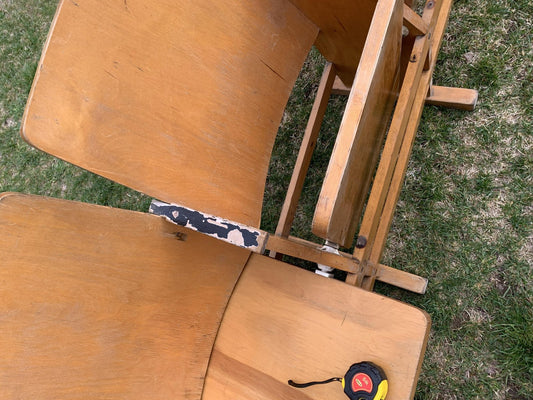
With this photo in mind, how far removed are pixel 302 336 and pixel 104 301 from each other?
523 millimetres

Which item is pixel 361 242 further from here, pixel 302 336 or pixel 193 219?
pixel 193 219

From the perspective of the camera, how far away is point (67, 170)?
2.40 meters

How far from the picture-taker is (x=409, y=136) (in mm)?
1405

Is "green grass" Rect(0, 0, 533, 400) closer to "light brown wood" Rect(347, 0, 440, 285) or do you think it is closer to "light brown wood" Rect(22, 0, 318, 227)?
"light brown wood" Rect(347, 0, 440, 285)

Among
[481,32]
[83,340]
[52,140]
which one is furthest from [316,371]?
[481,32]

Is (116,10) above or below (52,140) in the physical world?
above

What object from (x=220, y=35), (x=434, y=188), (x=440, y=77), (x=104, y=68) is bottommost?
(x=104, y=68)

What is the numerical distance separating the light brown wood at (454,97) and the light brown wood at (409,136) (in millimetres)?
386

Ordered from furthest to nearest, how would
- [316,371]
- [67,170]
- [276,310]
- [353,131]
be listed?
[67,170] < [276,310] < [316,371] < [353,131]

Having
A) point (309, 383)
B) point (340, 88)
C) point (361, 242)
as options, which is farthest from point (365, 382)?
point (340, 88)

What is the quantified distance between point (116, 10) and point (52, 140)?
0.32 m

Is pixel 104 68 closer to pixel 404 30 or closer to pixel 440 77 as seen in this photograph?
pixel 404 30

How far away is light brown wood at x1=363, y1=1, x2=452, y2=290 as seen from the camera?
136 cm

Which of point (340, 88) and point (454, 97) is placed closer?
point (454, 97)
